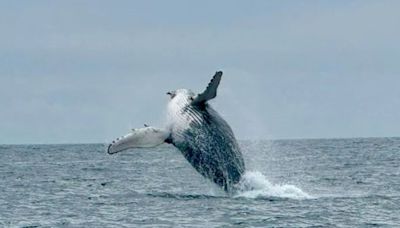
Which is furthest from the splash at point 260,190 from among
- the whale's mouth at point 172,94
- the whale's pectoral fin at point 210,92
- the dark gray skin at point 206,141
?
the whale's mouth at point 172,94

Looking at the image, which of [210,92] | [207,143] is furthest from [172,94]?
[207,143]

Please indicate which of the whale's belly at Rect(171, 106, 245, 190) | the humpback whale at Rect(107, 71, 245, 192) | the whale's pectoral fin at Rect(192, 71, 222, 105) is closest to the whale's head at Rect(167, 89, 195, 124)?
the humpback whale at Rect(107, 71, 245, 192)

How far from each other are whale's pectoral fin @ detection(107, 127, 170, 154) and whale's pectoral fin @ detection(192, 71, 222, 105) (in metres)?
1.16

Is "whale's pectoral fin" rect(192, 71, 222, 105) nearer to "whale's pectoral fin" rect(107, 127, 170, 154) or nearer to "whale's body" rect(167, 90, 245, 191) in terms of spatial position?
"whale's body" rect(167, 90, 245, 191)

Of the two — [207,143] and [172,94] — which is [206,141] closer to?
[207,143]

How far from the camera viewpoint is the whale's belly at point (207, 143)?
22.8 m

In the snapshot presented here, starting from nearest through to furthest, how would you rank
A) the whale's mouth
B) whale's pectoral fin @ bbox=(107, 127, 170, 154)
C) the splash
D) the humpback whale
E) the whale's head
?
whale's pectoral fin @ bbox=(107, 127, 170, 154), the humpback whale, the whale's head, the whale's mouth, the splash

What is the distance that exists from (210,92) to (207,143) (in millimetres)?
1286

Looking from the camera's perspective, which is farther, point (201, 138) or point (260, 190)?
point (260, 190)

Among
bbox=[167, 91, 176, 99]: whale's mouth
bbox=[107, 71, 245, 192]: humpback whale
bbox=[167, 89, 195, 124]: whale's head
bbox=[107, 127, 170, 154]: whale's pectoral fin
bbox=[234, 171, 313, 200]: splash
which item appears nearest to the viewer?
bbox=[107, 127, 170, 154]: whale's pectoral fin

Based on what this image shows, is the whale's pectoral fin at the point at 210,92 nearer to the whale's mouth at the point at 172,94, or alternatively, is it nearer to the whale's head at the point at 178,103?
the whale's head at the point at 178,103

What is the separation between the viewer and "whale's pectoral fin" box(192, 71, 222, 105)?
72.8 ft

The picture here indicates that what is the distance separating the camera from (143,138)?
2300 centimetres

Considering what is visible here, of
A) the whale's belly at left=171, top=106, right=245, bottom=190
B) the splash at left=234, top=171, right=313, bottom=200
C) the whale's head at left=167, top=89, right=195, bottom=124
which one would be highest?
the whale's head at left=167, top=89, right=195, bottom=124
